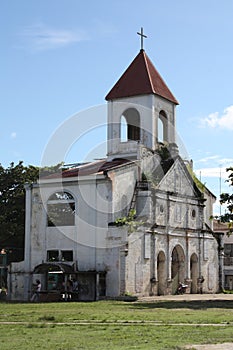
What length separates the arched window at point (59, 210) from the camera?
4525 cm

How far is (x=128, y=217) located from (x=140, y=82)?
1213 centimetres

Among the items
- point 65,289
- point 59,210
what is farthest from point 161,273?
point 65,289

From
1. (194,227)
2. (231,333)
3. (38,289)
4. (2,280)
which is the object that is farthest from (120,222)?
(231,333)

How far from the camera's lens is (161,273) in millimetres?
47469

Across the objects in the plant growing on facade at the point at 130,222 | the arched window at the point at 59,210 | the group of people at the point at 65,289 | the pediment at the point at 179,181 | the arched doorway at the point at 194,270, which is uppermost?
the pediment at the point at 179,181

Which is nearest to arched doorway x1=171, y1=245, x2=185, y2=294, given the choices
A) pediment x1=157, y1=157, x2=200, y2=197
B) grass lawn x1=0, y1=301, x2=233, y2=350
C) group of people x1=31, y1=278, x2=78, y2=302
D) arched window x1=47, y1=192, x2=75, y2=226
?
pediment x1=157, y1=157, x2=200, y2=197

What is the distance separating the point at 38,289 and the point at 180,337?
25692mm

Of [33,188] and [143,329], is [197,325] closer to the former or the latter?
[143,329]

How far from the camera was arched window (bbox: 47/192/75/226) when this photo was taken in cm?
4525

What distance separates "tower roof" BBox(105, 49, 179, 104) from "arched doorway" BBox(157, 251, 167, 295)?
12.5 metres

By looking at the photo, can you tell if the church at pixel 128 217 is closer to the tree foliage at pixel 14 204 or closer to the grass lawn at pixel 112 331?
the tree foliage at pixel 14 204

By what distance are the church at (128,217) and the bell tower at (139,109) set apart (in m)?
0.08

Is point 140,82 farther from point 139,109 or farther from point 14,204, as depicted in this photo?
point 14,204

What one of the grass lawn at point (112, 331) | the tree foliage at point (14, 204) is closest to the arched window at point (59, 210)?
the tree foliage at point (14, 204)
